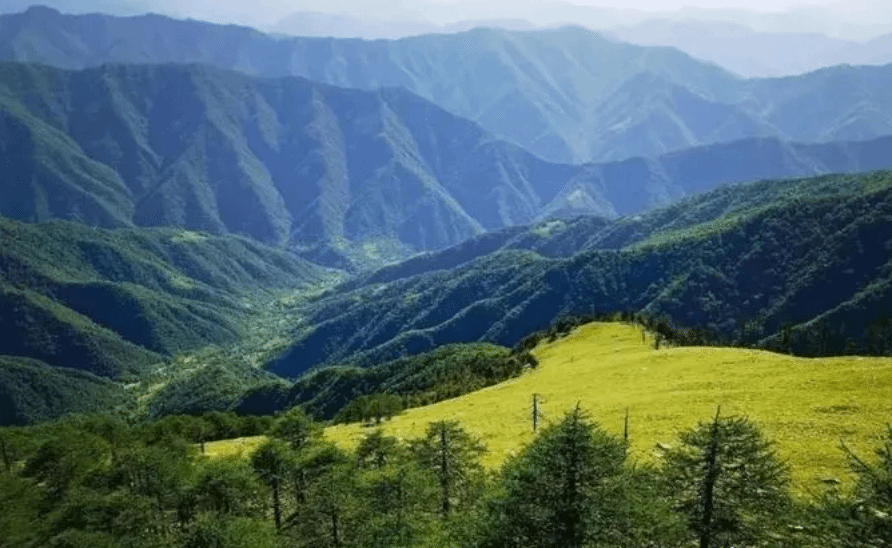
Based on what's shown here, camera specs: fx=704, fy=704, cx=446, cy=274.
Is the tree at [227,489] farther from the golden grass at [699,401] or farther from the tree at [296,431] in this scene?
the golden grass at [699,401]

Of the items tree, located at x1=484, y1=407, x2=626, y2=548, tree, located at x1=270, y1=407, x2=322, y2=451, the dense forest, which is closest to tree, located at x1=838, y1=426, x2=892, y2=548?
the dense forest

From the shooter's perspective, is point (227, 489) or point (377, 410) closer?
point (227, 489)

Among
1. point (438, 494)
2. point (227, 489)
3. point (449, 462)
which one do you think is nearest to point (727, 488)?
point (438, 494)

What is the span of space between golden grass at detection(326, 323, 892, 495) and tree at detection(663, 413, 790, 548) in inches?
588

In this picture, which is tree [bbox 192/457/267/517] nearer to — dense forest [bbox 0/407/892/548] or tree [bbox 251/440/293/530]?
dense forest [bbox 0/407/892/548]

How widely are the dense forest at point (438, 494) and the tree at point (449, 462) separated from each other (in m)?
0.14

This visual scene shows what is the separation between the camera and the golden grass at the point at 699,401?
62.1 m

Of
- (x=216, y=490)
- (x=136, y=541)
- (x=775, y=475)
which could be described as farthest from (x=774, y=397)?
(x=136, y=541)

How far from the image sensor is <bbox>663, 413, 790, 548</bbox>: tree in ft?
115

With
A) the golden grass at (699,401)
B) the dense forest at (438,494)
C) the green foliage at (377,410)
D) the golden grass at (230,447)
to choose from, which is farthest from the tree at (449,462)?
the green foliage at (377,410)

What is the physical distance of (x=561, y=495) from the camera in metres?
36.4

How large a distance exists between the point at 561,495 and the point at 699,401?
163 ft

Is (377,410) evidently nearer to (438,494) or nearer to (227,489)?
A: (227,489)

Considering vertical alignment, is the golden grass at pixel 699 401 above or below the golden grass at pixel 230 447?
above
